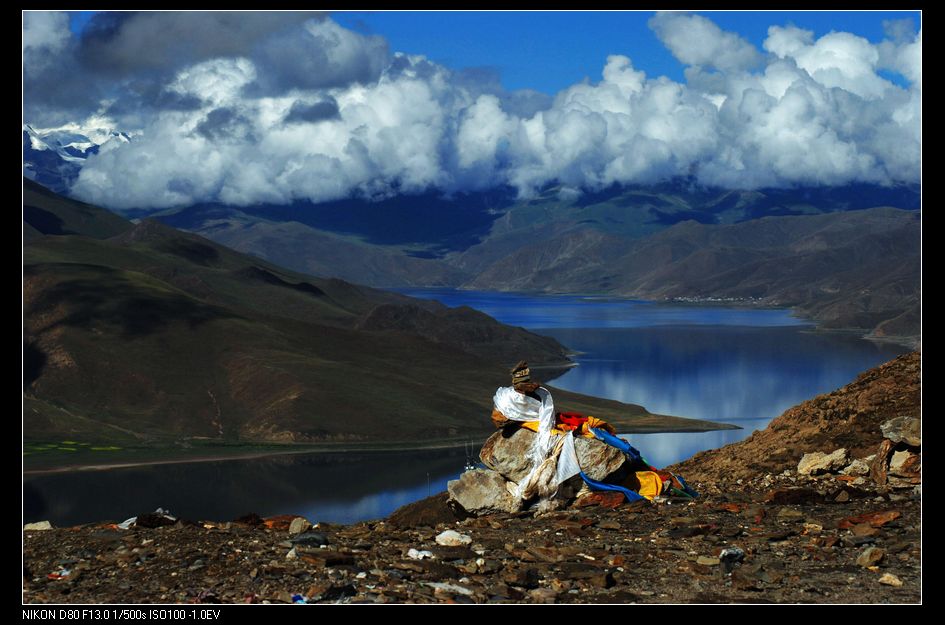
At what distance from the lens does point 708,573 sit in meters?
13.7

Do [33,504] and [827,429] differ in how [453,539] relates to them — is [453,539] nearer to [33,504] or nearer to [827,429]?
[827,429]

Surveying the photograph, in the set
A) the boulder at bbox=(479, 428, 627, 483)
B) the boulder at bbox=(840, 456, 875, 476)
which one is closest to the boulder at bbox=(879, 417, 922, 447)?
the boulder at bbox=(840, 456, 875, 476)

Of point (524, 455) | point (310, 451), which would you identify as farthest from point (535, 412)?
point (310, 451)

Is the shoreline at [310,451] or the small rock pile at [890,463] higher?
the small rock pile at [890,463]

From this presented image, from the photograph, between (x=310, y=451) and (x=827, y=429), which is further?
(x=310, y=451)

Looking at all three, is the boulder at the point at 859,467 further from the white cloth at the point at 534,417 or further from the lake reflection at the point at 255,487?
the lake reflection at the point at 255,487

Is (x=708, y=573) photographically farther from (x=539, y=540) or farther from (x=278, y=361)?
(x=278, y=361)

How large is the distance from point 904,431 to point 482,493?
23.5 feet

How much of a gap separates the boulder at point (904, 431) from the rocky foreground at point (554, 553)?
19mm

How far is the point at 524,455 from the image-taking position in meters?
18.1

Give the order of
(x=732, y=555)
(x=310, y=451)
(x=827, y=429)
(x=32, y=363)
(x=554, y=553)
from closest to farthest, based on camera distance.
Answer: (x=732, y=555) < (x=554, y=553) < (x=827, y=429) < (x=310, y=451) < (x=32, y=363)

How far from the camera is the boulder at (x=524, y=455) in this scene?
59.0ft

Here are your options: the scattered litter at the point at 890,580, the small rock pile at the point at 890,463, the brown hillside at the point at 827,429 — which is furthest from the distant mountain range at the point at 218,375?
the scattered litter at the point at 890,580
